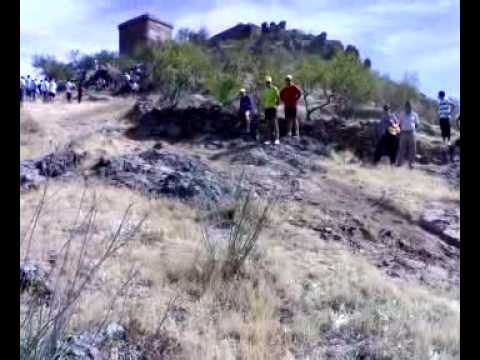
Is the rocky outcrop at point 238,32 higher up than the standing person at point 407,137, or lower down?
higher up

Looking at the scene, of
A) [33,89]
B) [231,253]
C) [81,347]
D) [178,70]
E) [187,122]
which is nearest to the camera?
[81,347]

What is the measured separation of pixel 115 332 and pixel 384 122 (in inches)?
462

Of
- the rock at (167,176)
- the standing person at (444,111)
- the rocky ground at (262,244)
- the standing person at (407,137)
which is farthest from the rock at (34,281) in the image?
the standing person at (444,111)

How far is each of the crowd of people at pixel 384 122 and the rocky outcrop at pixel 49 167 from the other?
15.0 feet

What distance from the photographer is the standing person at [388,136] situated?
1636 centimetres

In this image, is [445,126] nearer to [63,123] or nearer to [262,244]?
[262,244]

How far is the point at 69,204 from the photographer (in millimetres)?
11383

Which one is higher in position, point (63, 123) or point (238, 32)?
point (238, 32)

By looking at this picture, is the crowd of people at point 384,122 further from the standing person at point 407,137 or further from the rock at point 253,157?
the rock at point 253,157

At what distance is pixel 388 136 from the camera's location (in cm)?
1664

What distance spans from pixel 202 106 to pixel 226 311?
50.6 ft

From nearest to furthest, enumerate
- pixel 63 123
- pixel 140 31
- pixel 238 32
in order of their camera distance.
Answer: pixel 63 123, pixel 140 31, pixel 238 32

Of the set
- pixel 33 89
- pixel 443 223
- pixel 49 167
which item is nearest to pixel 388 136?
pixel 443 223

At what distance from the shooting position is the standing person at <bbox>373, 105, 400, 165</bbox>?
53.7ft
